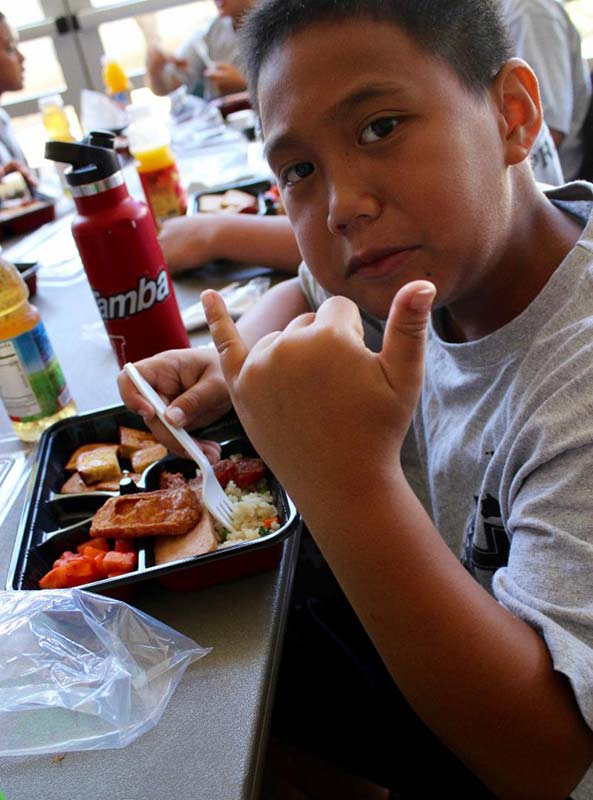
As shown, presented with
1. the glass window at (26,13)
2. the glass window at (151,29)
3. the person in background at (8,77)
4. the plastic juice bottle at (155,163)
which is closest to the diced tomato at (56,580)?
the plastic juice bottle at (155,163)

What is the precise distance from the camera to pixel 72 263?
5.65 feet

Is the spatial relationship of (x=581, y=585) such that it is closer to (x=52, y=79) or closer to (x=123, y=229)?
(x=123, y=229)

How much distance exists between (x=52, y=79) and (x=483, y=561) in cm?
524

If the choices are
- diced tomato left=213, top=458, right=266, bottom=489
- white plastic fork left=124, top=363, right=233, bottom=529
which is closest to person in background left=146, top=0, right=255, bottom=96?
white plastic fork left=124, top=363, right=233, bottom=529

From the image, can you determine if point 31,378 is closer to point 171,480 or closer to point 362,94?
point 171,480

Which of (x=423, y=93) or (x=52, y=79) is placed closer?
(x=423, y=93)

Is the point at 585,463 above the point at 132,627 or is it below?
above

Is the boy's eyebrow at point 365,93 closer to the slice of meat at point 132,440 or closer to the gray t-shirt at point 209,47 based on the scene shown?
the slice of meat at point 132,440

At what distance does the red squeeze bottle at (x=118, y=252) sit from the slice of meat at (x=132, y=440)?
14 centimetres

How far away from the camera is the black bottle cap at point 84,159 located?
3.01 feet

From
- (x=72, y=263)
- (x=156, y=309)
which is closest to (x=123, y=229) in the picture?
(x=156, y=309)

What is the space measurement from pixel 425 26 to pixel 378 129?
0.38 feet

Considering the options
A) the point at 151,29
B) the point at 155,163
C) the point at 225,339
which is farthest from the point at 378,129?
the point at 151,29

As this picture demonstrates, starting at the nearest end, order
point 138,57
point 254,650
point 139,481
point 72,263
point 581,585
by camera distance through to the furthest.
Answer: point 581,585 → point 254,650 → point 139,481 → point 72,263 → point 138,57
